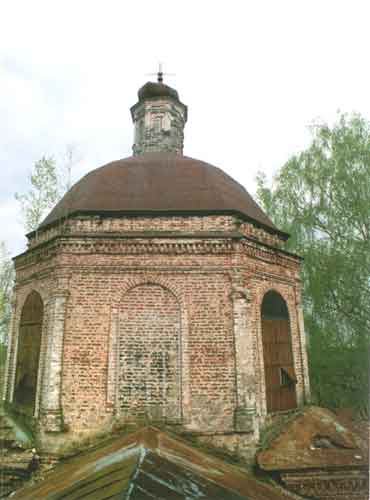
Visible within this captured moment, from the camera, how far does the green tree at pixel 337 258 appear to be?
494 inches

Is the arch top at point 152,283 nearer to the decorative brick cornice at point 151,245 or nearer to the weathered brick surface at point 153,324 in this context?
the weathered brick surface at point 153,324

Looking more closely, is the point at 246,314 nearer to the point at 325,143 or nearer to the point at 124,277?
the point at 124,277

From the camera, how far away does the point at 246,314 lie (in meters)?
8.54

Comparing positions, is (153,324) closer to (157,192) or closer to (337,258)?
(157,192)

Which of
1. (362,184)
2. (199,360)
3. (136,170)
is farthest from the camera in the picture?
(362,184)

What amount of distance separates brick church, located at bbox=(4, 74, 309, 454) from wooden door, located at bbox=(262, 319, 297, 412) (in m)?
0.03

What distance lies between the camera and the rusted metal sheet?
5.22m

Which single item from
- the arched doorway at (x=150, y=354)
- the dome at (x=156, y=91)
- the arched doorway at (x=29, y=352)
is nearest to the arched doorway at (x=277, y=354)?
the arched doorway at (x=150, y=354)

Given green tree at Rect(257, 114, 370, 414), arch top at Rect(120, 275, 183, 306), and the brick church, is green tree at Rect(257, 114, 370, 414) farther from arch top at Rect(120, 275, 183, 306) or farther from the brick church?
arch top at Rect(120, 275, 183, 306)

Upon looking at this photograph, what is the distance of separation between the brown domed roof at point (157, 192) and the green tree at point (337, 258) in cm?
338

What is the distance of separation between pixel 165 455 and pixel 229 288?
3502 mm

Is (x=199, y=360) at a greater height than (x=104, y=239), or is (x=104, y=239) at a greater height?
(x=104, y=239)

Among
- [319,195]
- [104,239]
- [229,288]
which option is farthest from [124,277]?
[319,195]

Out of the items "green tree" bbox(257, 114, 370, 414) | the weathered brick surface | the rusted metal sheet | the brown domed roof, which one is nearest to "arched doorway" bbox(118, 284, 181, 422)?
the weathered brick surface
